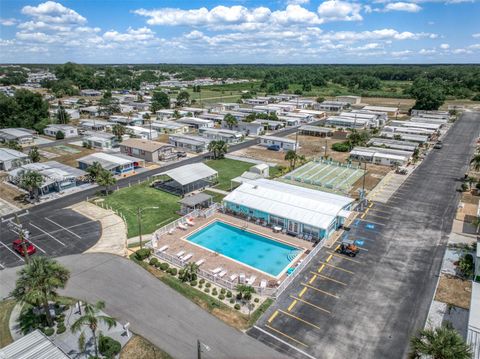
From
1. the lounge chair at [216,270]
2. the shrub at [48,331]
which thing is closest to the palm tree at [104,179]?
the lounge chair at [216,270]

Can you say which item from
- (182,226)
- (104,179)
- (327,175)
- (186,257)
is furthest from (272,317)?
(327,175)

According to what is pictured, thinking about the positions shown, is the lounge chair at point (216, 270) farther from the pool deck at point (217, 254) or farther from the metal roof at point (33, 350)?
the metal roof at point (33, 350)

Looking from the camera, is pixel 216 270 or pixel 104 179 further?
pixel 104 179

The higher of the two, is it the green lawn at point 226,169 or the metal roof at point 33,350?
the green lawn at point 226,169

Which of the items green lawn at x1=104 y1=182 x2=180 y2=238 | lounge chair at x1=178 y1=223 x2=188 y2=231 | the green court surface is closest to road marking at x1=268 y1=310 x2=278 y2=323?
lounge chair at x1=178 y1=223 x2=188 y2=231

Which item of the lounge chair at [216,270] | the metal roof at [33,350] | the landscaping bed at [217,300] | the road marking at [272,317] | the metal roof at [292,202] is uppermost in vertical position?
the metal roof at [292,202]

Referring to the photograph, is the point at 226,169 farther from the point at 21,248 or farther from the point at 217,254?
the point at 21,248

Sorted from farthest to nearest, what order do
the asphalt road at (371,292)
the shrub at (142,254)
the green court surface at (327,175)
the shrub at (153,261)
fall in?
the green court surface at (327,175) → the shrub at (142,254) → the shrub at (153,261) → the asphalt road at (371,292)
